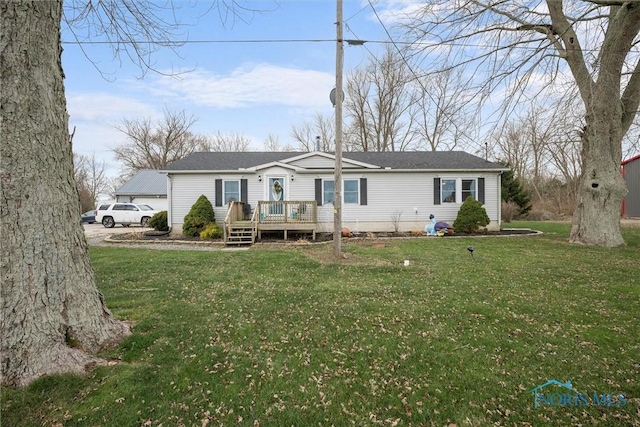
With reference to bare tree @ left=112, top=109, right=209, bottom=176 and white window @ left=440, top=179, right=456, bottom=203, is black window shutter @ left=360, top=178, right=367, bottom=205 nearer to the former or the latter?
white window @ left=440, top=179, right=456, bottom=203

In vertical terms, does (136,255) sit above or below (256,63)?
below

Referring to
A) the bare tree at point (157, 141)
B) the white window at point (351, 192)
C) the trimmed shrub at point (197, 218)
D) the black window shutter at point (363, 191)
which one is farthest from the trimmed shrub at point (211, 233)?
A: the bare tree at point (157, 141)

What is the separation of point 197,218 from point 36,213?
995 centimetres

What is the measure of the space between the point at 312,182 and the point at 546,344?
10.5 meters

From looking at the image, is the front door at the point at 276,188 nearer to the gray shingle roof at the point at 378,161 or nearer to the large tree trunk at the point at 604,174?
the gray shingle roof at the point at 378,161

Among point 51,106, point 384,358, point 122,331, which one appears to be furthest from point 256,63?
point 384,358

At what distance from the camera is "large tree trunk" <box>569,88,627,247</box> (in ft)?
29.2

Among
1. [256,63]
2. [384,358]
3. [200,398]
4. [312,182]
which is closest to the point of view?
A: [200,398]

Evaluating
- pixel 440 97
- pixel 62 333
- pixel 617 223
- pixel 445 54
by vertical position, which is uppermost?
pixel 445 54

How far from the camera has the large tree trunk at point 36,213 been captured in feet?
7.81

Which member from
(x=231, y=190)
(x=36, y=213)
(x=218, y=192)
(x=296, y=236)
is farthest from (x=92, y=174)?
(x=36, y=213)

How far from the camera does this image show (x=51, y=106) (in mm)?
2652

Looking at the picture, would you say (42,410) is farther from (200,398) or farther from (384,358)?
(384,358)

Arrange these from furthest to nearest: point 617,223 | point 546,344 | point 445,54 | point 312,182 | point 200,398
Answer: point 312,182, point 617,223, point 445,54, point 546,344, point 200,398
